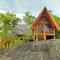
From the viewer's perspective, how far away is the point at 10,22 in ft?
126

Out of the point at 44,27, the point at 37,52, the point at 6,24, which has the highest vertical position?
the point at 6,24

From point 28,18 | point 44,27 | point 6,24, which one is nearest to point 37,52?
point 44,27

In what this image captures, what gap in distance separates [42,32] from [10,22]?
577 cm

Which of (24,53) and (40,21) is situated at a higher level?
(40,21)

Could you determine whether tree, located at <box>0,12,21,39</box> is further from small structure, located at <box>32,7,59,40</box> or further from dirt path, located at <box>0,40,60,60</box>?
dirt path, located at <box>0,40,60,60</box>

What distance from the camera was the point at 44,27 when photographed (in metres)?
35.1

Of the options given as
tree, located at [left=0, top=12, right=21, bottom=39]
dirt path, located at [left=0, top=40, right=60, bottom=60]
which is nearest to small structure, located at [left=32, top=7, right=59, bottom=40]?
tree, located at [left=0, top=12, right=21, bottom=39]

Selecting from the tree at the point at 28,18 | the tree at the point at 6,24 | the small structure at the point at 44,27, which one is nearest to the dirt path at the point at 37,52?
the small structure at the point at 44,27

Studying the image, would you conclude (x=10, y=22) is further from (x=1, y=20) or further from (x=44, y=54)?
(x=44, y=54)

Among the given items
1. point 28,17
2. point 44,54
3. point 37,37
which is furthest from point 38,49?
point 28,17

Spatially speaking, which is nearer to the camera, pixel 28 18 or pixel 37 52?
pixel 37 52

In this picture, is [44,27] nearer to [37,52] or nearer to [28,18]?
[28,18]

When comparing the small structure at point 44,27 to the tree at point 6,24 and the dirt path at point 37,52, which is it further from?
the dirt path at point 37,52

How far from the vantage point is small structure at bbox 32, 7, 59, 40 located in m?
34.3
